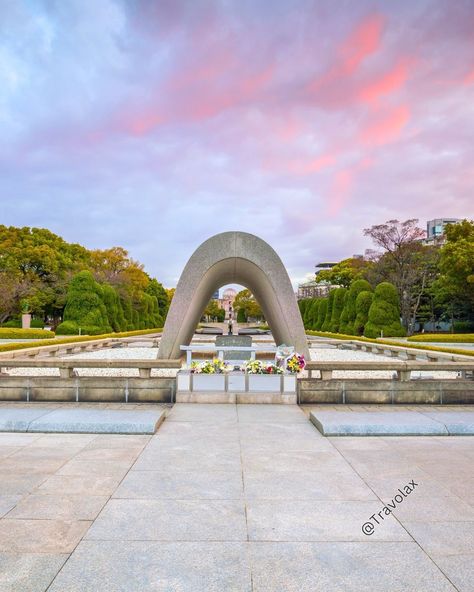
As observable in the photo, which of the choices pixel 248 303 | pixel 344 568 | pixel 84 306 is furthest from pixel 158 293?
pixel 344 568

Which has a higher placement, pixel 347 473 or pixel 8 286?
pixel 8 286

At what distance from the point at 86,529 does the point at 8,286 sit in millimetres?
35632

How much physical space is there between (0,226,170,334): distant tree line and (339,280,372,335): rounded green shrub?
1984 centimetres

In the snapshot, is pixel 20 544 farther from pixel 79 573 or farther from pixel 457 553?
pixel 457 553

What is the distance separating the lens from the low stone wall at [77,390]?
26.6ft

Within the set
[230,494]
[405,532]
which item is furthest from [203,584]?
[405,532]

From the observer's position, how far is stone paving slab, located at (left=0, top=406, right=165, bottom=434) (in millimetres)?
6230

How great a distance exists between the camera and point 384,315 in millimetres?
31844

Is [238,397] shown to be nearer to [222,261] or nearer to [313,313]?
[222,261]

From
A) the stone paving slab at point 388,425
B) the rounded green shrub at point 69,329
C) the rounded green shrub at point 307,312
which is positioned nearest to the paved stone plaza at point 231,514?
the stone paving slab at point 388,425

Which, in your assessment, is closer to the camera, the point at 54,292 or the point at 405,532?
the point at 405,532

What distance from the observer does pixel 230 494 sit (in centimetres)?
410

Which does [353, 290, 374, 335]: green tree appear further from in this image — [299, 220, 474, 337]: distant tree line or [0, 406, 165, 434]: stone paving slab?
[0, 406, 165, 434]: stone paving slab

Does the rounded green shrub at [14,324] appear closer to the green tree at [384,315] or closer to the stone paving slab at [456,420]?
the green tree at [384,315]
